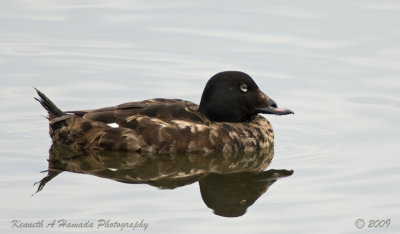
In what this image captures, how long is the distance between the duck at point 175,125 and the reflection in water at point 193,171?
112 millimetres

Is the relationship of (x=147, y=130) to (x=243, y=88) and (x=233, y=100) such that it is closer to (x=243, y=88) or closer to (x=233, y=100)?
(x=233, y=100)

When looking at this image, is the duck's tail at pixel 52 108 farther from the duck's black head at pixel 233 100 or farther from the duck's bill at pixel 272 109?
the duck's bill at pixel 272 109

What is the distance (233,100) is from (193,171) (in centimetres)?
149

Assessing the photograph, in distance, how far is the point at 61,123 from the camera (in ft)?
45.5

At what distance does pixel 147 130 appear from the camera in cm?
1359

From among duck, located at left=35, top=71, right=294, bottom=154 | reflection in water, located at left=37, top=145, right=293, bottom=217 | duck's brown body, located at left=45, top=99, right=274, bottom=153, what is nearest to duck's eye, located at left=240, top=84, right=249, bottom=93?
duck, located at left=35, top=71, right=294, bottom=154

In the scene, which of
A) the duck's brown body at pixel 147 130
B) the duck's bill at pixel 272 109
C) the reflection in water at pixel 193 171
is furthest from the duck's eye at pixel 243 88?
the reflection in water at pixel 193 171

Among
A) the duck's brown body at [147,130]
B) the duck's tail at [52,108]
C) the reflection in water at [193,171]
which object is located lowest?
the reflection in water at [193,171]

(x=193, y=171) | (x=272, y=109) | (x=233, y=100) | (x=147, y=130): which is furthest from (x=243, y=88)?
(x=193, y=171)

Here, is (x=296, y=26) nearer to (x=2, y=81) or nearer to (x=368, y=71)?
(x=368, y=71)

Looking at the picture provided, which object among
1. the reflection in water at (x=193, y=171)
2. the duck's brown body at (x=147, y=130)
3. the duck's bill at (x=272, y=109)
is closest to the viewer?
the reflection in water at (x=193, y=171)

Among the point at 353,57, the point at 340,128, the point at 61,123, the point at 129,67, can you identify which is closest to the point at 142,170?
the point at 61,123

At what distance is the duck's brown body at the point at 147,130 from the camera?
13.6 m

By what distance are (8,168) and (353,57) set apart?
6294 millimetres
